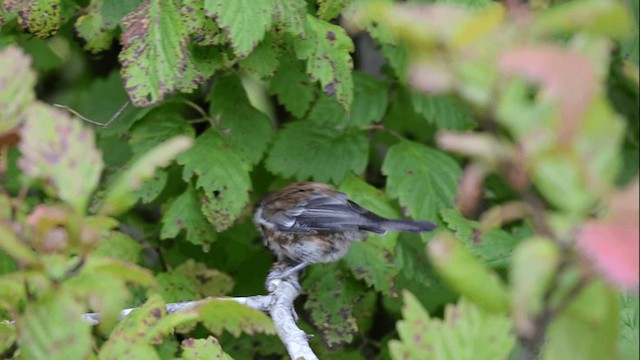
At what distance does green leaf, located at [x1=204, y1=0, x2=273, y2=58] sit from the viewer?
2.78m

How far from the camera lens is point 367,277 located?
11.0 ft

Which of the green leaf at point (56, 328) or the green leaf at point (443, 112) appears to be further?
the green leaf at point (443, 112)

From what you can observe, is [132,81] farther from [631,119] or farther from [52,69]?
[631,119]

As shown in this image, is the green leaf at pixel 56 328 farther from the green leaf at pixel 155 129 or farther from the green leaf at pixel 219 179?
the green leaf at pixel 155 129

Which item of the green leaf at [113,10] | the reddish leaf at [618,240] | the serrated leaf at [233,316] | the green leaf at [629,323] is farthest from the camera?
the green leaf at [113,10]

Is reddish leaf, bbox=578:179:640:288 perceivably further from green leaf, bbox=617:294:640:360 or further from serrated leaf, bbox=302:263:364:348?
serrated leaf, bbox=302:263:364:348

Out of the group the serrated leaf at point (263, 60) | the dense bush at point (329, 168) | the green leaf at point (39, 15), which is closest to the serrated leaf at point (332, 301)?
the dense bush at point (329, 168)

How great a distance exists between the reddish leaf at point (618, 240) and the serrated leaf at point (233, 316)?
78 centimetres

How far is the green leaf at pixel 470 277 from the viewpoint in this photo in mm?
1131

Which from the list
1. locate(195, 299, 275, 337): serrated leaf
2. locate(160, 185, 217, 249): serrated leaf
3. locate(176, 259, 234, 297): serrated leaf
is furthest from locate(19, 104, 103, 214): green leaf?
locate(176, 259, 234, 297): serrated leaf

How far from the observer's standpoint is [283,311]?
8.54 ft

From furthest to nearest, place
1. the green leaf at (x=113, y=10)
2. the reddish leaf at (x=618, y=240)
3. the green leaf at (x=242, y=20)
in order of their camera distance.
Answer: the green leaf at (x=113, y=10) → the green leaf at (x=242, y=20) → the reddish leaf at (x=618, y=240)

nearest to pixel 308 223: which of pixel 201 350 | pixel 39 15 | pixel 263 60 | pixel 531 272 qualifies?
pixel 263 60

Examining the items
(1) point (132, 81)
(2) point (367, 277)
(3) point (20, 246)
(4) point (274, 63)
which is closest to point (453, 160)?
(2) point (367, 277)
